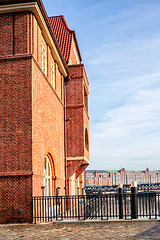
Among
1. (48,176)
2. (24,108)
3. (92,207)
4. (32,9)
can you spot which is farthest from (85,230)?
(32,9)

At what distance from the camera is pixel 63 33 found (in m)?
27.8

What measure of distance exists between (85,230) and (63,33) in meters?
19.9

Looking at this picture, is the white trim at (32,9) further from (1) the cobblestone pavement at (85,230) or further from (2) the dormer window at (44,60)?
(1) the cobblestone pavement at (85,230)

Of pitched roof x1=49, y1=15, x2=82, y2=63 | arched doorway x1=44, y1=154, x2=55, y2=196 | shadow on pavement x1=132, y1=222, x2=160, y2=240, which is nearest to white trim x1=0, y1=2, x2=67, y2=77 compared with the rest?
arched doorway x1=44, y1=154, x2=55, y2=196

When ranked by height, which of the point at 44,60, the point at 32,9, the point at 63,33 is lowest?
the point at 44,60

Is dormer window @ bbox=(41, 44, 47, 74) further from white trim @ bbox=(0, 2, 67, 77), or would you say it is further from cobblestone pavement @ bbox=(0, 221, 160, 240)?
cobblestone pavement @ bbox=(0, 221, 160, 240)

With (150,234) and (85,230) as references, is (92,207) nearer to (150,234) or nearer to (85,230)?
(85,230)

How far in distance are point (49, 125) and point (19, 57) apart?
179 inches

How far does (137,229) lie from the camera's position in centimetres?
1144

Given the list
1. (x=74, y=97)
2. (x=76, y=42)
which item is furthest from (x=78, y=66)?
(x=76, y=42)

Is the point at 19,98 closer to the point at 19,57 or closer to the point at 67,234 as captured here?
the point at 19,57

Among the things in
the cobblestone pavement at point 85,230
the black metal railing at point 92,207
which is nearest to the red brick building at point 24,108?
the black metal railing at point 92,207

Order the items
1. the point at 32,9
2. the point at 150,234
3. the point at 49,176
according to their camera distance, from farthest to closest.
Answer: the point at 49,176 → the point at 32,9 → the point at 150,234

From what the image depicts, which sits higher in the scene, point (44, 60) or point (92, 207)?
point (44, 60)
